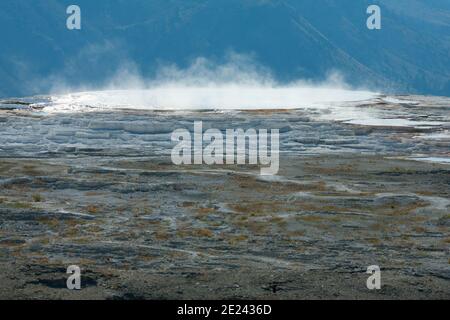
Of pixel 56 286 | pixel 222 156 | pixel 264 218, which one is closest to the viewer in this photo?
pixel 56 286

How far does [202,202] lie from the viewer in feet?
97.6

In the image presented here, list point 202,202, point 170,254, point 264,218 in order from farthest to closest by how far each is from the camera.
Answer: point 202,202
point 264,218
point 170,254

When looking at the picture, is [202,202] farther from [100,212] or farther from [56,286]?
[56,286]

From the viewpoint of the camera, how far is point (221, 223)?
85.3 ft

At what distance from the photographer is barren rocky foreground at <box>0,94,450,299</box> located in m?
18.9

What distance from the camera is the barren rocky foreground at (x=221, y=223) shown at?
18.9m

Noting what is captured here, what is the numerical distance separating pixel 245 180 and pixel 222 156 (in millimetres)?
8594
